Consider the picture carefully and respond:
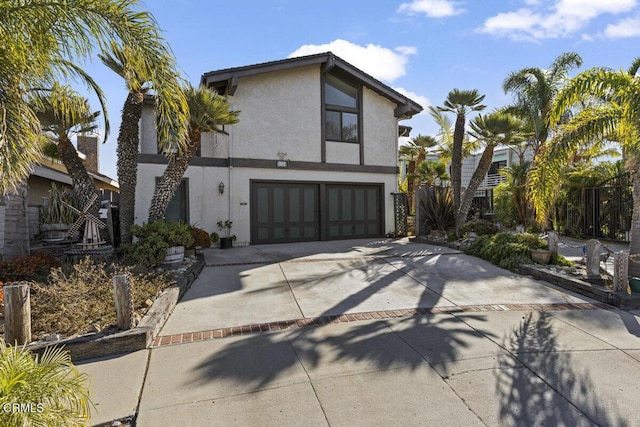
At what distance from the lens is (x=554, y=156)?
23.6ft

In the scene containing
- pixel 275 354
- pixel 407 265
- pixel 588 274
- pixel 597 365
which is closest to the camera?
pixel 597 365

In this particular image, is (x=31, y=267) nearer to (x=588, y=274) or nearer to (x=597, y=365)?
(x=597, y=365)

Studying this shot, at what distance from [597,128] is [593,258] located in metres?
2.59

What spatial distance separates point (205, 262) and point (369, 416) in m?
6.85

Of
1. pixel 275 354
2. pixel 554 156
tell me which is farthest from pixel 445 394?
pixel 554 156

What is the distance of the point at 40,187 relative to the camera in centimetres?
1279

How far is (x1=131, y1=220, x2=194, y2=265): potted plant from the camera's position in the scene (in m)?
7.49

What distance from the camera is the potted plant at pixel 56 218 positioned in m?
8.31

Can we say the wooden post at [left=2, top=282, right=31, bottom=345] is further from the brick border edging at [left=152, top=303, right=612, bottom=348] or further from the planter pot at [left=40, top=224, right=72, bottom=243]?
the planter pot at [left=40, top=224, right=72, bottom=243]

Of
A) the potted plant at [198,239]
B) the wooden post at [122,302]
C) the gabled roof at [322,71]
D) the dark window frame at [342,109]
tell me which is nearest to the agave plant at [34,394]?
the wooden post at [122,302]

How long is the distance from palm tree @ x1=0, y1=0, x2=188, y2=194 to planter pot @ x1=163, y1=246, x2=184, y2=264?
408 centimetres

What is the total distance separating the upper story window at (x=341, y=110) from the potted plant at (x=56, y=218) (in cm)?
852

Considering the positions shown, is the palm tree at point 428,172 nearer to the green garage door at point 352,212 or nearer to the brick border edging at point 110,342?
the green garage door at point 352,212

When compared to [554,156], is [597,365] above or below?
below
